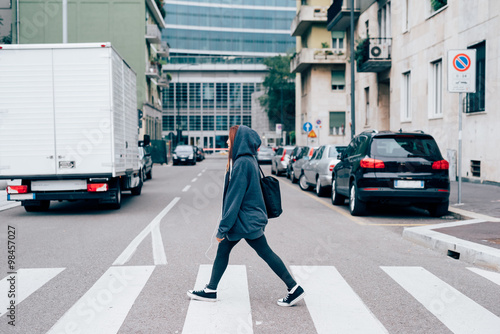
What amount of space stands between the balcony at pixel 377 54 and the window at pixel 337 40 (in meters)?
15.7

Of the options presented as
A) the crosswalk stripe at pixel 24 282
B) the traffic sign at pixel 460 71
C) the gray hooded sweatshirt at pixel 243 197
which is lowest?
the crosswalk stripe at pixel 24 282

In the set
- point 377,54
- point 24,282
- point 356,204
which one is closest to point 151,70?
point 377,54

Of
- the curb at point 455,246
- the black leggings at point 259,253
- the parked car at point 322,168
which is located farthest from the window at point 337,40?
the black leggings at point 259,253

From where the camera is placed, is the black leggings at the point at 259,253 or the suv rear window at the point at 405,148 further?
the suv rear window at the point at 405,148

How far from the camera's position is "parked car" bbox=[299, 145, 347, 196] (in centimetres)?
1516

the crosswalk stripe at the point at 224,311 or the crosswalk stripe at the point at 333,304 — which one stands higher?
the crosswalk stripe at the point at 224,311

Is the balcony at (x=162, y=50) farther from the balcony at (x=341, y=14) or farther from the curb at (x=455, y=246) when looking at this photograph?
the curb at (x=455, y=246)

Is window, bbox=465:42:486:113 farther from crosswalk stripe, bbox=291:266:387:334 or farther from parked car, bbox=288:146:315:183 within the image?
crosswalk stripe, bbox=291:266:387:334

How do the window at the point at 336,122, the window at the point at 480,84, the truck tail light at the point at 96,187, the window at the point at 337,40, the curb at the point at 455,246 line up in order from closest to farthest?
the curb at the point at 455,246 → the truck tail light at the point at 96,187 → the window at the point at 480,84 → the window at the point at 336,122 → the window at the point at 337,40

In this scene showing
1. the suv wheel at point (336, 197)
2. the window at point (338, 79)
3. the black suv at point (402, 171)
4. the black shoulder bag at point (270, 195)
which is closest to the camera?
the black shoulder bag at point (270, 195)

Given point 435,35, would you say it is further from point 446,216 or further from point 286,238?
point 286,238

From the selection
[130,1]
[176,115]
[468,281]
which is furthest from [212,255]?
[176,115]

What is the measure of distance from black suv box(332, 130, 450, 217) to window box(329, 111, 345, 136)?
32.2m

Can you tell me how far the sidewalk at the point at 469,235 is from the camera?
697cm
